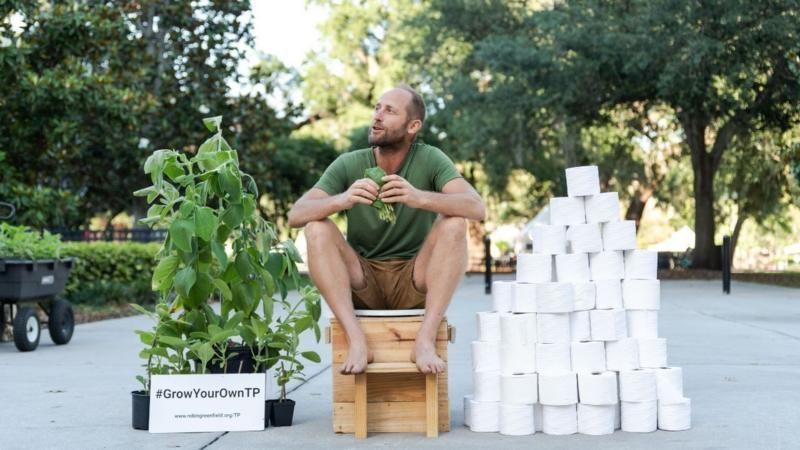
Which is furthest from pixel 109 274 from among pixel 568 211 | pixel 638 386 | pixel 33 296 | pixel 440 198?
pixel 638 386

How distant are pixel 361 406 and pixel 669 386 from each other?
163 cm

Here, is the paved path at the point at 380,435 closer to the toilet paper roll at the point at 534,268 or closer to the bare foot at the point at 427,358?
the bare foot at the point at 427,358

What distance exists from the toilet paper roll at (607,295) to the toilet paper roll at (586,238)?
0.67 feet

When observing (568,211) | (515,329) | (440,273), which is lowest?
(515,329)

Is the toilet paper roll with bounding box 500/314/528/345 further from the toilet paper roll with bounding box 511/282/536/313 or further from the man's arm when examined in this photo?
the man's arm

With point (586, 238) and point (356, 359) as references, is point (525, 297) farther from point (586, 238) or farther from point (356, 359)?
point (356, 359)

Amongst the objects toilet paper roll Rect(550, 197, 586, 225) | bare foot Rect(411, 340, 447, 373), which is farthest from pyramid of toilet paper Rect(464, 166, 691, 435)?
bare foot Rect(411, 340, 447, 373)

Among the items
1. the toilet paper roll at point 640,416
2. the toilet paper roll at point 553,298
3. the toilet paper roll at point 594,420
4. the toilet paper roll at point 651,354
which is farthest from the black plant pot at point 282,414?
the toilet paper roll at point 651,354

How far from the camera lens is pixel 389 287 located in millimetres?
6762

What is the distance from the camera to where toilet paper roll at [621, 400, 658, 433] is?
6.39 metres

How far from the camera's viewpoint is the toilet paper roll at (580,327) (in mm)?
6504

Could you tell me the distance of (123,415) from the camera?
7.07 m

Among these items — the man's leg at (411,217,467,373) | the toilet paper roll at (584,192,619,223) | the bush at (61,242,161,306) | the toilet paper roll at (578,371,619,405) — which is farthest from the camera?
the bush at (61,242,161,306)

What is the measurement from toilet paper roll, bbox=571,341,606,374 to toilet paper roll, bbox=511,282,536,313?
301 mm
